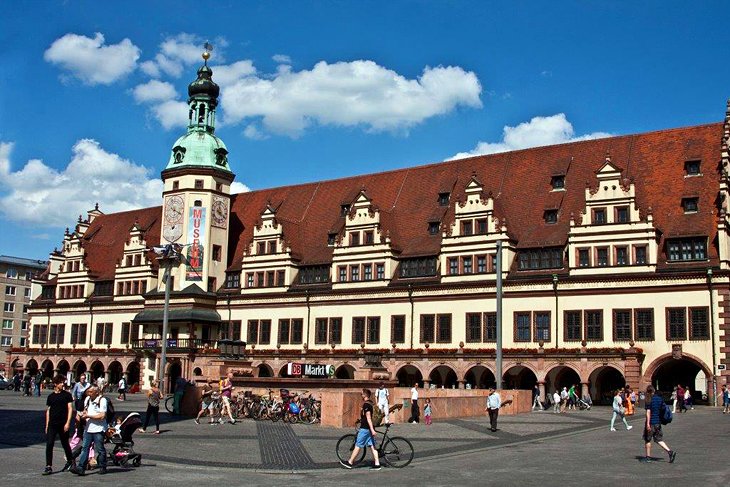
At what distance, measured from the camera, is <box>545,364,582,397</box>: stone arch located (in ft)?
182

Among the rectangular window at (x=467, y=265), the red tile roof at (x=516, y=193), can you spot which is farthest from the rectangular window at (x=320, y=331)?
the rectangular window at (x=467, y=265)

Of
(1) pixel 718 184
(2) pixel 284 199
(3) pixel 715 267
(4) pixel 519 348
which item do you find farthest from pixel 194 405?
(2) pixel 284 199

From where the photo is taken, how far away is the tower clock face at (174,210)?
246ft

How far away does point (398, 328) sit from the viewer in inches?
2516

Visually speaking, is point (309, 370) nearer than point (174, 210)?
Yes

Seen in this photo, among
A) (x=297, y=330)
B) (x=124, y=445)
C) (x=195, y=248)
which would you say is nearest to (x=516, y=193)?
(x=297, y=330)

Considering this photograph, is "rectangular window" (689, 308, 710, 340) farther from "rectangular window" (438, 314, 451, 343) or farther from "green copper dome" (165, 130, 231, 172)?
"green copper dome" (165, 130, 231, 172)

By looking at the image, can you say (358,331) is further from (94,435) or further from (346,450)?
(94,435)

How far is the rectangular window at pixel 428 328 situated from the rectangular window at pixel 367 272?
5668mm

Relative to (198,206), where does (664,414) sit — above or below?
below

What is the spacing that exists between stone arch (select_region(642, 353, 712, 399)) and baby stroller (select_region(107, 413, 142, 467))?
128 ft

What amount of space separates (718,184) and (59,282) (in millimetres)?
62262

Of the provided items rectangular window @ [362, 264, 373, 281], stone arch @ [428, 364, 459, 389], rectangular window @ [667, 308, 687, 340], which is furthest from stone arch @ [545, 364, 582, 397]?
rectangular window @ [362, 264, 373, 281]

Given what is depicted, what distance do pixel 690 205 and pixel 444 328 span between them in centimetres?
1846
